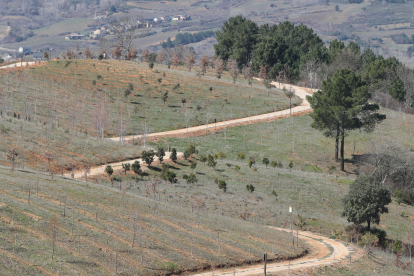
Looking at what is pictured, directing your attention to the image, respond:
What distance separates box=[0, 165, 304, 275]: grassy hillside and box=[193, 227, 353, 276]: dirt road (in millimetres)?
1035

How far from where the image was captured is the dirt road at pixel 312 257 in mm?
40312

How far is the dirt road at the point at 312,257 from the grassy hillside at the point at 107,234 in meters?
1.04

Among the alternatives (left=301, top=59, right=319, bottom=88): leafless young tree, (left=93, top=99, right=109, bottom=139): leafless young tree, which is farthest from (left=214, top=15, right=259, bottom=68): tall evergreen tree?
(left=93, top=99, right=109, bottom=139): leafless young tree

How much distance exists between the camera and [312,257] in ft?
153

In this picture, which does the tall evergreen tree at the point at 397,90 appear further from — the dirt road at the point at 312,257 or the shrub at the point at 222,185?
the dirt road at the point at 312,257

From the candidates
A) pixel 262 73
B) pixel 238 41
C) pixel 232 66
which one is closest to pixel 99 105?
pixel 262 73

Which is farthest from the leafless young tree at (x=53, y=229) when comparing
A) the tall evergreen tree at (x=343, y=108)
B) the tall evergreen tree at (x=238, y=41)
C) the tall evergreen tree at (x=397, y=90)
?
the tall evergreen tree at (x=238, y=41)

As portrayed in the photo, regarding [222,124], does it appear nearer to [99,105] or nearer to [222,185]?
[99,105]

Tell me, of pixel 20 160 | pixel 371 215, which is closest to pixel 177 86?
pixel 20 160

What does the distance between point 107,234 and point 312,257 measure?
1790 centimetres

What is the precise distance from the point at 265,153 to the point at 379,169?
1965cm

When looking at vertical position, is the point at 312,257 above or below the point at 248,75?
below

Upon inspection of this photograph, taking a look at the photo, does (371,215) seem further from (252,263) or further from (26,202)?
(26,202)

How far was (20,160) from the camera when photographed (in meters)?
64.9
